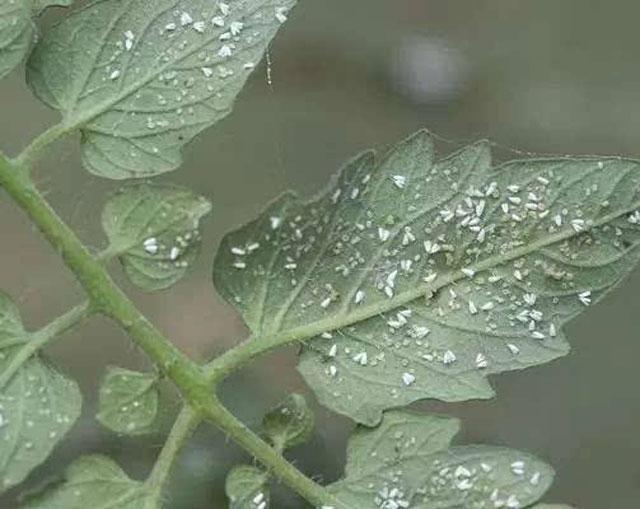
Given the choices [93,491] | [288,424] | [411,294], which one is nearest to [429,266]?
[411,294]

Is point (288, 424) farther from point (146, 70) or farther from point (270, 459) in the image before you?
point (146, 70)

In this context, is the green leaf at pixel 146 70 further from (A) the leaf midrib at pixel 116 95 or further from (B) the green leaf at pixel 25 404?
(B) the green leaf at pixel 25 404

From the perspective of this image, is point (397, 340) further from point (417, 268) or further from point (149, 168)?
point (149, 168)

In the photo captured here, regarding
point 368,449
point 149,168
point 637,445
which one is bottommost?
point 637,445

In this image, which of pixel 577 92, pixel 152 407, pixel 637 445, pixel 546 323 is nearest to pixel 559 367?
pixel 637 445

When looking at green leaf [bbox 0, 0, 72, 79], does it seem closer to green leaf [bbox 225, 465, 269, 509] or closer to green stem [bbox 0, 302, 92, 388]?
green stem [bbox 0, 302, 92, 388]

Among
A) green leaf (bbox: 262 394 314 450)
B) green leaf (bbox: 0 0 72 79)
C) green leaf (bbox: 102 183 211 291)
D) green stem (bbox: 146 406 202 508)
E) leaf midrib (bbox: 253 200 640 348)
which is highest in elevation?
green leaf (bbox: 0 0 72 79)

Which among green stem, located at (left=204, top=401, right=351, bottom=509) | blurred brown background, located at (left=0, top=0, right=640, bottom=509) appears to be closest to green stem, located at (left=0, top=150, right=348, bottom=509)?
green stem, located at (left=204, top=401, right=351, bottom=509)
